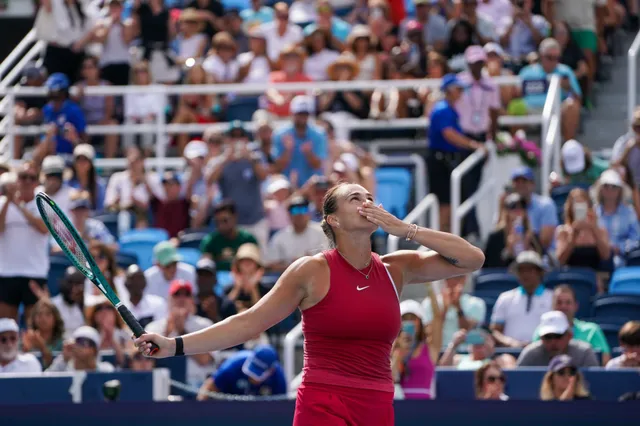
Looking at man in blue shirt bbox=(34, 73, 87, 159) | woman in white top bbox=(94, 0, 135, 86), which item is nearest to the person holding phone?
man in blue shirt bbox=(34, 73, 87, 159)

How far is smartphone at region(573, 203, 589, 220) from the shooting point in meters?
11.9

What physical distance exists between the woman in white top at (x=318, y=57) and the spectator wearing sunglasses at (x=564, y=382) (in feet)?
21.7

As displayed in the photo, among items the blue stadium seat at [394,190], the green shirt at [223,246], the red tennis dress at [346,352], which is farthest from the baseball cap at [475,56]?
the red tennis dress at [346,352]

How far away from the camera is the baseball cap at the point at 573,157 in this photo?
13.2 m

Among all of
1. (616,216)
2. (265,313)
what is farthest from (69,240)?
(616,216)

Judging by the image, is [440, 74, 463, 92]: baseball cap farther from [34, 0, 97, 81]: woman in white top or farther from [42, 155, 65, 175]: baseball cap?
[34, 0, 97, 81]: woman in white top

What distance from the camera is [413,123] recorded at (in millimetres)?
13906

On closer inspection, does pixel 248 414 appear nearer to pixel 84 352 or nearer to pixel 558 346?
pixel 84 352

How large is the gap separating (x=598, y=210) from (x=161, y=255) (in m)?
3.65

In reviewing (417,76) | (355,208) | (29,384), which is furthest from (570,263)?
(355,208)

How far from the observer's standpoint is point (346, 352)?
581 centimetres

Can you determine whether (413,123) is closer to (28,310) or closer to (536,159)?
(536,159)

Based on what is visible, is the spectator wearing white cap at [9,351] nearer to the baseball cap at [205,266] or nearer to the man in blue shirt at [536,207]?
the baseball cap at [205,266]

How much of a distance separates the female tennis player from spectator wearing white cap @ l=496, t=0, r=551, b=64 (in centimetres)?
983
